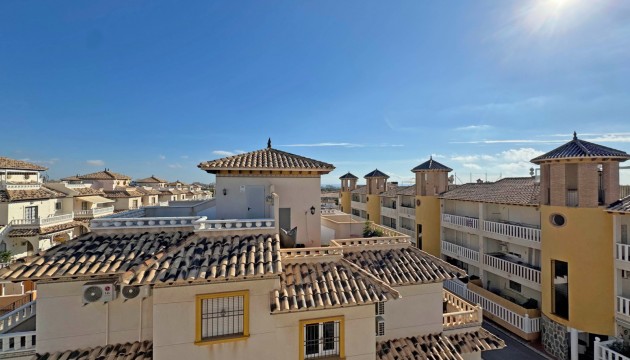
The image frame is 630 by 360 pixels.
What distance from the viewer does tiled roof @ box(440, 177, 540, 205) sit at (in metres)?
21.9

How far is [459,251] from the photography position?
2739 centimetres

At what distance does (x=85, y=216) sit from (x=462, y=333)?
48853mm

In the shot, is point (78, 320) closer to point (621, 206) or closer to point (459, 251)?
point (621, 206)

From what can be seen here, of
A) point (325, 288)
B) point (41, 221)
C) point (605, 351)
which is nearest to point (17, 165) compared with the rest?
point (41, 221)

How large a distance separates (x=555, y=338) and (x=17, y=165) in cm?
5785

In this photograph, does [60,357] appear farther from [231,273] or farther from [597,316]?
[597,316]

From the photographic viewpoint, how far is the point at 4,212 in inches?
1161

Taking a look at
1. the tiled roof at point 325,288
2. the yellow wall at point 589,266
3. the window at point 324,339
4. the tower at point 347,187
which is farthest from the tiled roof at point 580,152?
the tower at point 347,187

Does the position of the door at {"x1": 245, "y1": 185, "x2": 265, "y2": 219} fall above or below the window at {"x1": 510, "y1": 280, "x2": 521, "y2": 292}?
above

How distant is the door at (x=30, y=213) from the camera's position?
3193 centimetres

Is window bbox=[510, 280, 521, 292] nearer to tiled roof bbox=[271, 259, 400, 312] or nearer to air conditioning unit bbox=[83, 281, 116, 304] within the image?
tiled roof bbox=[271, 259, 400, 312]

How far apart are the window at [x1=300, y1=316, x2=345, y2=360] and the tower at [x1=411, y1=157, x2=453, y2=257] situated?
2449cm

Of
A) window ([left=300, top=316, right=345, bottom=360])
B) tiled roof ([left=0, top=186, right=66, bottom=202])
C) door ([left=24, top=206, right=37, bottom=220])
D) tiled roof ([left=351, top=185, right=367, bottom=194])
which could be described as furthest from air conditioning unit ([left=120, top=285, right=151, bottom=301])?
tiled roof ([left=351, top=185, right=367, bottom=194])

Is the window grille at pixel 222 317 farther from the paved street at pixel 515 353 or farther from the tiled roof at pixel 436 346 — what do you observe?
the paved street at pixel 515 353
